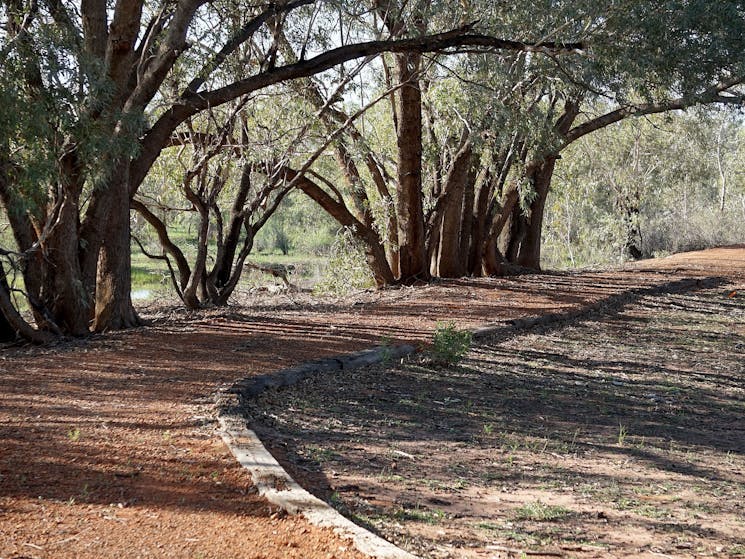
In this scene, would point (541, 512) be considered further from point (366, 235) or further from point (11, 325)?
point (366, 235)

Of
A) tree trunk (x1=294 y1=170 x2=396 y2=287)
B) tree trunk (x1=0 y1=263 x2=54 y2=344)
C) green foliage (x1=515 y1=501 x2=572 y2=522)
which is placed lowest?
green foliage (x1=515 y1=501 x2=572 y2=522)

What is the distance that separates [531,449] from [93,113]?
4.65m

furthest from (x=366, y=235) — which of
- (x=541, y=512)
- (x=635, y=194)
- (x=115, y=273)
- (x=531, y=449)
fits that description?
(x=635, y=194)

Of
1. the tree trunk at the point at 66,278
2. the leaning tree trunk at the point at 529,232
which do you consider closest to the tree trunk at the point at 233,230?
the tree trunk at the point at 66,278

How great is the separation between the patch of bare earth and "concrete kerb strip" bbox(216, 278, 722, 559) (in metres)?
0.16

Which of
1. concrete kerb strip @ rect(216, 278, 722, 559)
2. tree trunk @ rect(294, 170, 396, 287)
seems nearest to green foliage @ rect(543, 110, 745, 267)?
tree trunk @ rect(294, 170, 396, 287)

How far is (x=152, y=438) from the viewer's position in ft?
17.9

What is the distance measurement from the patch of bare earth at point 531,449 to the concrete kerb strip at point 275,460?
16 centimetres

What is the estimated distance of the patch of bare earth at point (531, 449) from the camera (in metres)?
4.57

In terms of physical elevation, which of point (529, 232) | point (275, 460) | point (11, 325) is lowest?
point (275, 460)

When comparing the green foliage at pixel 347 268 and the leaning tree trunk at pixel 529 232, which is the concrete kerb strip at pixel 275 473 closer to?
the green foliage at pixel 347 268

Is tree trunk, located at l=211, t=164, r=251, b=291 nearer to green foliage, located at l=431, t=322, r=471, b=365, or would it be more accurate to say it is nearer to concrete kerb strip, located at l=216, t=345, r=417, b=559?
green foliage, located at l=431, t=322, r=471, b=365

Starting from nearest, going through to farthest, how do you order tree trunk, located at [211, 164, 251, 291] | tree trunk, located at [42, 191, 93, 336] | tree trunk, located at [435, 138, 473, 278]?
tree trunk, located at [42, 191, 93, 336] < tree trunk, located at [211, 164, 251, 291] < tree trunk, located at [435, 138, 473, 278]

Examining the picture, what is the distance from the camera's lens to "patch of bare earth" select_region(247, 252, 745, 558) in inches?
180
